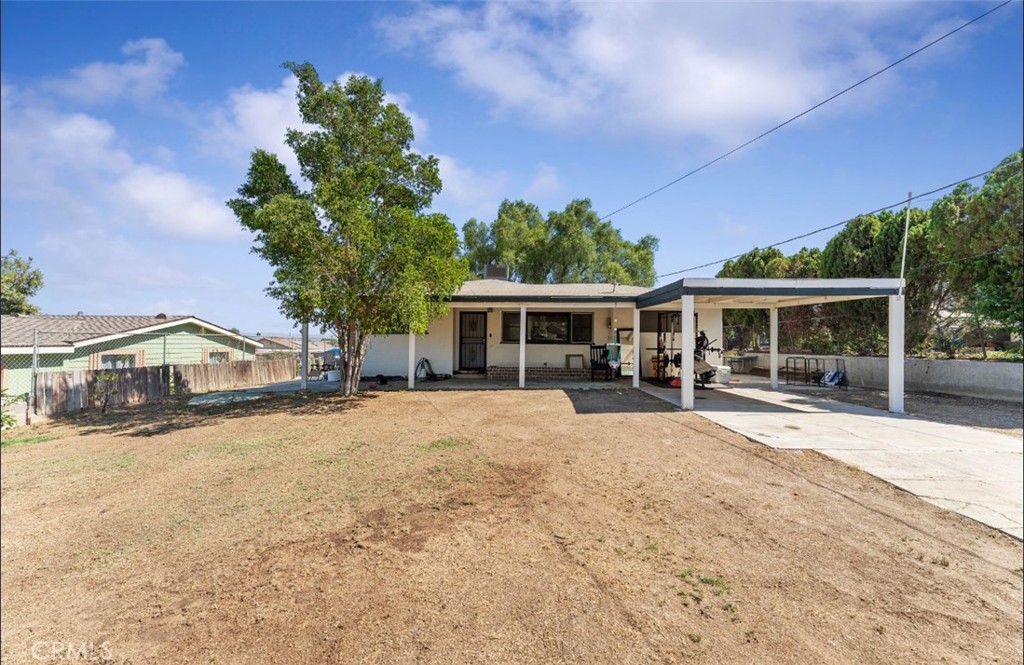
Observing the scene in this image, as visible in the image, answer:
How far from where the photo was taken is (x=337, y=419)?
7.98 m

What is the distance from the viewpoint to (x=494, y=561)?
299 cm

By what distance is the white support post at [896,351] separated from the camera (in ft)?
28.3

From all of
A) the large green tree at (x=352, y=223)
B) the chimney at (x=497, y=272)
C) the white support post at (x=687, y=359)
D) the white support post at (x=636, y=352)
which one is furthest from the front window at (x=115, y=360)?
the white support post at (x=687, y=359)

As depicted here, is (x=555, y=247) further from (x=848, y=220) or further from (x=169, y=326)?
(x=169, y=326)

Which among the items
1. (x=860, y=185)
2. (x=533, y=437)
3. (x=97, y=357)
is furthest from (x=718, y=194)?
(x=97, y=357)

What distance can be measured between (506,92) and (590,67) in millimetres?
2038

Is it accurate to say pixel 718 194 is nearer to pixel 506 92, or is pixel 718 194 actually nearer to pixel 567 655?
pixel 506 92

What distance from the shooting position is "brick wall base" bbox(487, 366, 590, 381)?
13.7 meters

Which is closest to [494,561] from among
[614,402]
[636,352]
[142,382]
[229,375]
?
[614,402]

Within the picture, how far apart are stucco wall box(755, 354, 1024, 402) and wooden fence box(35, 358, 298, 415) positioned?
1968 centimetres

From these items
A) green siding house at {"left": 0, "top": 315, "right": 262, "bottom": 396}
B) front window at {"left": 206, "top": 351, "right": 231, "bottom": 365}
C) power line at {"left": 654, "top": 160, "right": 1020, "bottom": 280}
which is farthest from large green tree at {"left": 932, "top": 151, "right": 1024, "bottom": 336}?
front window at {"left": 206, "top": 351, "right": 231, "bottom": 365}

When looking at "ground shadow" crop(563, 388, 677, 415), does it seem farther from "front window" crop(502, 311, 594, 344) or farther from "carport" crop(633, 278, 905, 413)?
"front window" crop(502, 311, 594, 344)

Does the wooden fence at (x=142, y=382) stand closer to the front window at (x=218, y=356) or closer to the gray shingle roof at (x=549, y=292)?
the front window at (x=218, y=356)

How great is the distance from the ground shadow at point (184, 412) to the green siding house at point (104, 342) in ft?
7.31
